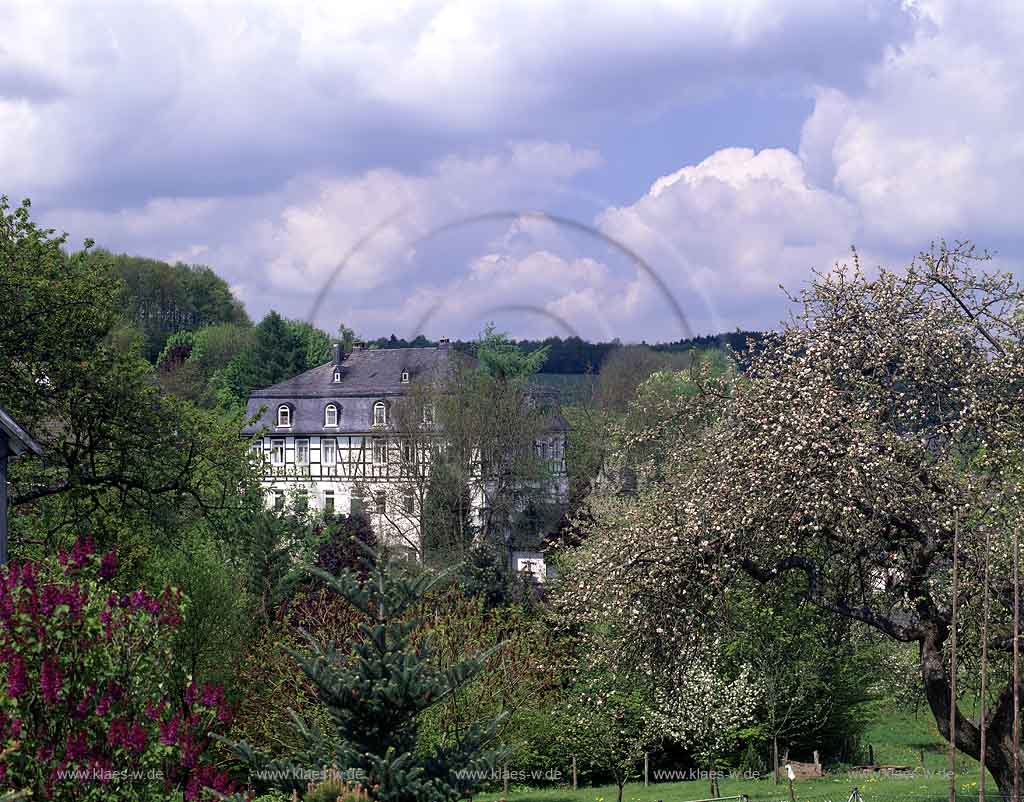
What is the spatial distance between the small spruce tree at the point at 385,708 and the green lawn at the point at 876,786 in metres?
7.94

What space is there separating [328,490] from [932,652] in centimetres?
6306

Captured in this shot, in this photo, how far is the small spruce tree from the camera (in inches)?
533

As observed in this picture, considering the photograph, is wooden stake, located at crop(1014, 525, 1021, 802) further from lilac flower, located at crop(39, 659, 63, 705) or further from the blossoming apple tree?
lilac flower, located at crop(39, 659, 63, 705)

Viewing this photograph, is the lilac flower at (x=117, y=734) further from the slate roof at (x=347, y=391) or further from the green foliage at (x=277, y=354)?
the green foliage at (x=277, y=354)

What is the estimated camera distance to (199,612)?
96.0ft

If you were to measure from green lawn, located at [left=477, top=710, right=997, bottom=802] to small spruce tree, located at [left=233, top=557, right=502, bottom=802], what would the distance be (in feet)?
26.1

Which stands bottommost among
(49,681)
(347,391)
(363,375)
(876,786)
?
(876,786)

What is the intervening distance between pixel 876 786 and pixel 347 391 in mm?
56827

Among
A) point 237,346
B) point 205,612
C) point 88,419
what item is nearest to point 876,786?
point 205,612

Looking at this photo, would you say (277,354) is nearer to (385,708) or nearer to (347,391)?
(347,391)

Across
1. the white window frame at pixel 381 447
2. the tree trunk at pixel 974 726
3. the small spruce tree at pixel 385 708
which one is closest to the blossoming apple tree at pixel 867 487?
the tree trunk at pixel 974 726

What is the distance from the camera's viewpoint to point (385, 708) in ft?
A: 45.3

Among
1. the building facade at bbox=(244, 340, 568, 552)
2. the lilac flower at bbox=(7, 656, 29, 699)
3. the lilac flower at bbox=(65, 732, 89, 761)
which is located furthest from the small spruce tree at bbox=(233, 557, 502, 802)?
the building facade at bbox=(244, 340, 568, 552)

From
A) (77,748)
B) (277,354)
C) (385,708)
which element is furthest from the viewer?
(277,354)
